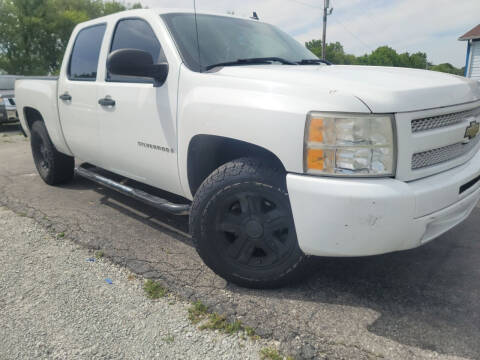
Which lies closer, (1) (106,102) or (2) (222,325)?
(2) (222,325)

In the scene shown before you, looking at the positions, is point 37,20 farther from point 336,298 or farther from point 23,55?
point 336,298

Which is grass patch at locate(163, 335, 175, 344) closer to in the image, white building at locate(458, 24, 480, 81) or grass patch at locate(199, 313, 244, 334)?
grass patch at locate(199, 313, 244, 334)

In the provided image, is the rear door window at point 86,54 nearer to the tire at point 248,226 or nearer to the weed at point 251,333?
the tire at point 248,226

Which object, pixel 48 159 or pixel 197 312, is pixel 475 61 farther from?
pixel 197 312

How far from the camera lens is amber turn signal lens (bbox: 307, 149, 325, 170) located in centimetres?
200

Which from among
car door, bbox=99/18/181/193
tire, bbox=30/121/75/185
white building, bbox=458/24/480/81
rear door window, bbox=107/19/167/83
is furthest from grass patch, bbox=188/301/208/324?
white building, bbox=458/24/480/81

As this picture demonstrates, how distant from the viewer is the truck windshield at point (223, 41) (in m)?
2.80

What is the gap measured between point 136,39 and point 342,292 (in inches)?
96.8

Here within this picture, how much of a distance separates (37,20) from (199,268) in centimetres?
3727

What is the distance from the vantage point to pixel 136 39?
3236 mm

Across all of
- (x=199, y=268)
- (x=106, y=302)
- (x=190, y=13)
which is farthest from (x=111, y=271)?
(x=190, y=13)

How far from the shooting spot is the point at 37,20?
33.2m

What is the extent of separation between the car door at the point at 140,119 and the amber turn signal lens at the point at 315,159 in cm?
109

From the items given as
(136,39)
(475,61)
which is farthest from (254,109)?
(475,61)
